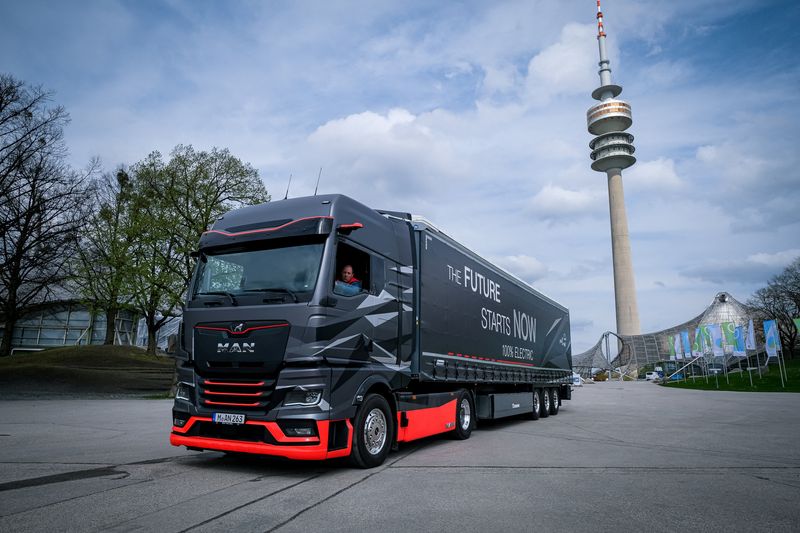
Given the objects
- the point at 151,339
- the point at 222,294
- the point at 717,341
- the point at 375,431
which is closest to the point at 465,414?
the point at 375,431

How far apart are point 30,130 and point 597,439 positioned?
759 inches

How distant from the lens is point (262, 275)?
6.92 m

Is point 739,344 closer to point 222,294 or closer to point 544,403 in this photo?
point 544,403

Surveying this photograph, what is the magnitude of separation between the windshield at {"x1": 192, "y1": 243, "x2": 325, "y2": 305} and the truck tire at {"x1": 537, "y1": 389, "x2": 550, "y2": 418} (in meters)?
11.3

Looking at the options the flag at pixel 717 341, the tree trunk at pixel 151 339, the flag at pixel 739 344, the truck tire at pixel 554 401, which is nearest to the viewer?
the truck tire at pixel 554 401

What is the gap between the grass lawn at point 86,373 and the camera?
75.7 ft

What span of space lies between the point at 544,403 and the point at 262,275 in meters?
12.1

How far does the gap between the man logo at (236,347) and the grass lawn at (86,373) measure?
18163 millimetres

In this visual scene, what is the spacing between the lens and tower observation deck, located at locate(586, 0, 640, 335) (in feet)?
315

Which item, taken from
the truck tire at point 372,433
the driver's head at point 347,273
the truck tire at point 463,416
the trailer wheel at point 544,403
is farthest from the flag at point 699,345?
the driver's head at point 347,273

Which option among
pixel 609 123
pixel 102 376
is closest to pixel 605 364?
pixel 609 123

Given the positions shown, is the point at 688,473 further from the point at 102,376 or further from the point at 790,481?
the point at 102,376

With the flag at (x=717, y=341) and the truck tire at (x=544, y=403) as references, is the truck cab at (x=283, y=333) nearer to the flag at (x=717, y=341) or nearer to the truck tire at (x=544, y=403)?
the truck tire at (x=544, y=403)

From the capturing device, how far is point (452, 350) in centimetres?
991
